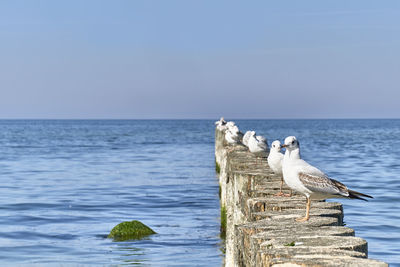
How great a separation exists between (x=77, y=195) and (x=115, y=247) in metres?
8.55

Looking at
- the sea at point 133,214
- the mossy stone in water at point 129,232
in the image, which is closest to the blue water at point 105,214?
the sea at point 133,214

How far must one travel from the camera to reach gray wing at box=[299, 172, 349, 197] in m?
6.12

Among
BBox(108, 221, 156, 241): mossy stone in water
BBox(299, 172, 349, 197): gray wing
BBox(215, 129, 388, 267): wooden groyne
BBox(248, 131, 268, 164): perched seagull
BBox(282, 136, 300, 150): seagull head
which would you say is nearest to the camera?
BBox(215, 129, 388, 267): wooden groyne

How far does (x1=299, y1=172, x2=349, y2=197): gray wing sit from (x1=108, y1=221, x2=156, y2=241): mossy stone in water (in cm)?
727

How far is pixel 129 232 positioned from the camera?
42.8 ft

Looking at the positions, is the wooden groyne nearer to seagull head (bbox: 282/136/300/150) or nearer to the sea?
seagull head (bbox: 282/136/300/150)

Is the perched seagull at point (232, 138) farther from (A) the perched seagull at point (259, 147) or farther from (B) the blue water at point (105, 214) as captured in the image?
(A) the perched seagull at point (259, 147)

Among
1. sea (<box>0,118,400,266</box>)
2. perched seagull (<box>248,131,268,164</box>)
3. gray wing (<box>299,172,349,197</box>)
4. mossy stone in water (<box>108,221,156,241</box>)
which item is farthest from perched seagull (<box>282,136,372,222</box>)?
mossy stone in water (<box>108,221,156,241</box>)

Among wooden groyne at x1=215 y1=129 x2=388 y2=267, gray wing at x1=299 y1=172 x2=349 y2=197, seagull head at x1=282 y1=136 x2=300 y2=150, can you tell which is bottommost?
wooden groyne at x1=215 y1=129 x2=388 y2=267

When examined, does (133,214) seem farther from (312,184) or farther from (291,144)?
(312,184)

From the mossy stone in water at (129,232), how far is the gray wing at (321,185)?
727 cm

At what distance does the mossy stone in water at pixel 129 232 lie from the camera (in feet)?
42.5

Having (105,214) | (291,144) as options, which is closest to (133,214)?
(105,214)

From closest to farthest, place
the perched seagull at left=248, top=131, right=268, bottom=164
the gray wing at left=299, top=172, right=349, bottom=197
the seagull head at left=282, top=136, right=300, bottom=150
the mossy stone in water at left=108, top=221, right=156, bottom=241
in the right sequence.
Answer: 1. the gray wing at left=299, top=172, right=349, bottom=197
2. the seagull head at left=282, top=136, right=300, bottom=150
3. the perched seagull at left=248, top=131, right=268, bottom=164
4. the mossy stone in water at left=108, top=221, right=156, bottom=241
